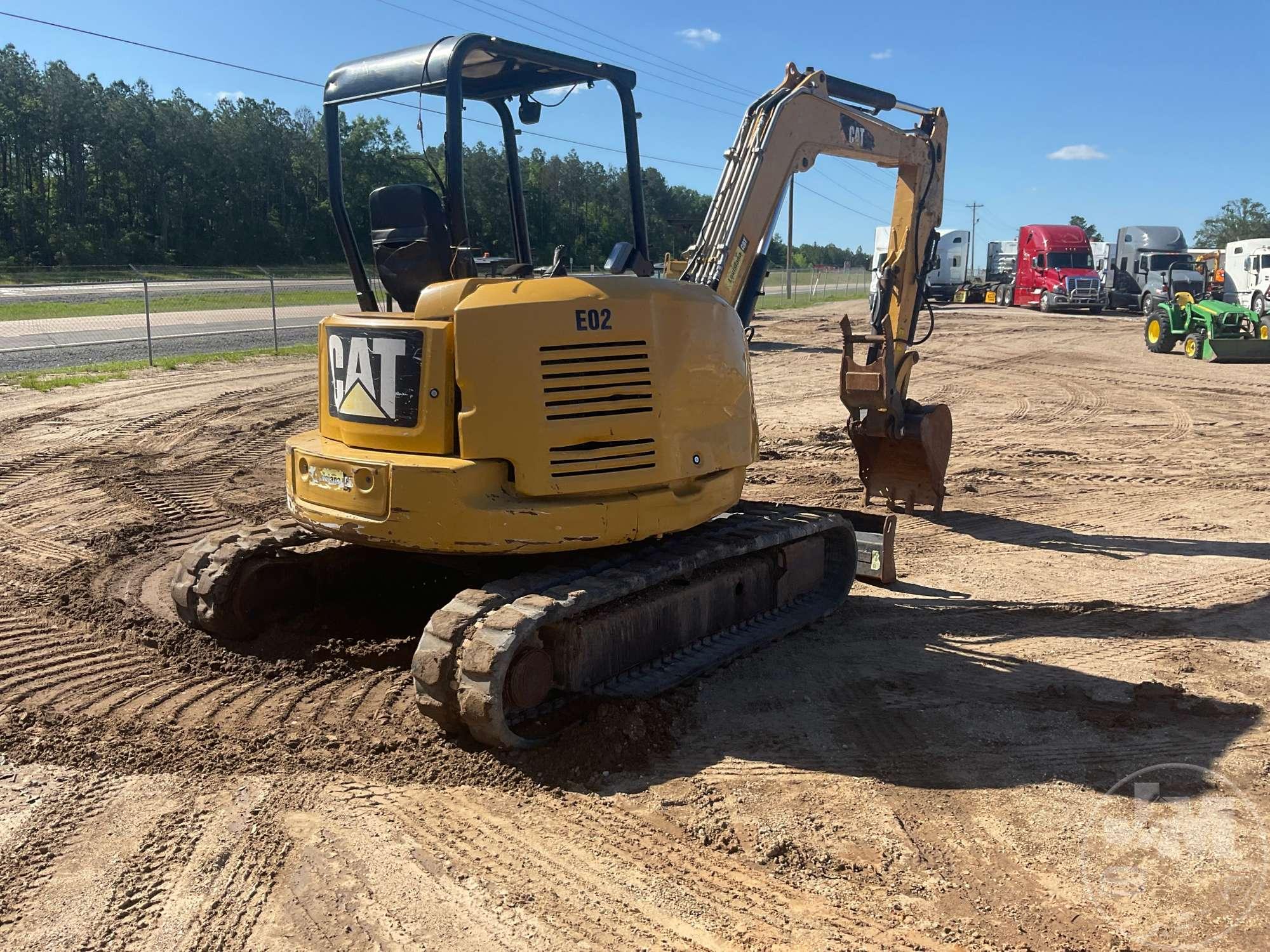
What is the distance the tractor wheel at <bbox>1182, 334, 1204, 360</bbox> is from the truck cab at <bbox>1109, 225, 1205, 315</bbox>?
1269 centimetres

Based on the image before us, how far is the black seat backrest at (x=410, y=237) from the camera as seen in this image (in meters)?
5.08

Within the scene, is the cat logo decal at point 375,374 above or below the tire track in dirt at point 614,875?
above

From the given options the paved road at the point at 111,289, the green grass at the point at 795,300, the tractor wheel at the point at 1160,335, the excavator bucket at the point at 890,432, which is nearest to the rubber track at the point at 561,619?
the excavator bucket at the point at 890,432

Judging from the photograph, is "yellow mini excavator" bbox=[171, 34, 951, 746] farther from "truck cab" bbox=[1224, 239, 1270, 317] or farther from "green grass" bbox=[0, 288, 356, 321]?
"truck cab" bbox=[1224, 239, 1270, 317]

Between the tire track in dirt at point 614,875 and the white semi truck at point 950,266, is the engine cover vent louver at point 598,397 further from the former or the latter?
the white semi truck at point 950,266

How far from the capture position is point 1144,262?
36.1 meters

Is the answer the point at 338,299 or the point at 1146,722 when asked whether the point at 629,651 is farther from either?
the point at 338,299

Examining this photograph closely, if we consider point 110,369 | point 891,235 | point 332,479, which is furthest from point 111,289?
point 332,479

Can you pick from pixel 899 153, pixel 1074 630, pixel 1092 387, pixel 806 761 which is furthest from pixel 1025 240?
pixel 806 761

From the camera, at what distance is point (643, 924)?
329 cm

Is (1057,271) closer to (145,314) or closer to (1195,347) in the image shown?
(1195,347)

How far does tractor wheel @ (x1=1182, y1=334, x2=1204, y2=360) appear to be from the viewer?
21750 mm

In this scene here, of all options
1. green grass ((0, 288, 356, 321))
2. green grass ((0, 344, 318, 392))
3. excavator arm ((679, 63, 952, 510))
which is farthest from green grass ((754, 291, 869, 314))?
excavator arm ((679, 63, 952, 510))

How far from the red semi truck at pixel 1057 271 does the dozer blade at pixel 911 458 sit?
99.2ft
